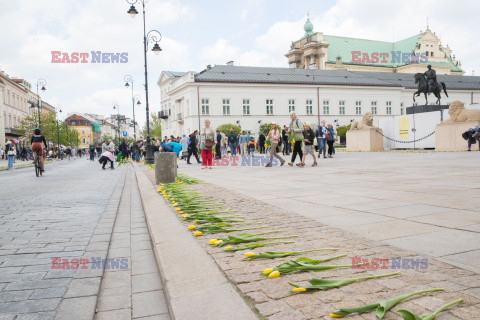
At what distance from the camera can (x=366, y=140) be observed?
26906 millimetres

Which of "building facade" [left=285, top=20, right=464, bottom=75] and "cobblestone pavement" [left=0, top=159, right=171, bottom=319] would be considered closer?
"cobblestone pavement" [left=0, top=159, right=171, bottom=319]

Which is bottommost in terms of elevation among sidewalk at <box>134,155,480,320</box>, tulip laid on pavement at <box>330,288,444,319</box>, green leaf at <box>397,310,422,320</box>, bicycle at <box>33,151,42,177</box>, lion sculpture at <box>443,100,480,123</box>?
sidewalk at <box>134,155,480,320</box>

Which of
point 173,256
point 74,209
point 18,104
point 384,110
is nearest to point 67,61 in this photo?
point 74,209

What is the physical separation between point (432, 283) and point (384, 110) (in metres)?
68.5

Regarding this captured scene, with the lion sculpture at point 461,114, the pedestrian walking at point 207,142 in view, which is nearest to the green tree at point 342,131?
the lion sculpture at point 461,114

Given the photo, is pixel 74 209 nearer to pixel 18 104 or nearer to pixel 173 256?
pixel 173 256

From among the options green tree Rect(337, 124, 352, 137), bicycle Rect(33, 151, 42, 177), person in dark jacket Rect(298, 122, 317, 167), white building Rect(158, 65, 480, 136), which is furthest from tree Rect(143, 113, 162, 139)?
person in dark jacket Rect(298, 122, 317, 167)

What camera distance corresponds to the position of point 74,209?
24.0 ft

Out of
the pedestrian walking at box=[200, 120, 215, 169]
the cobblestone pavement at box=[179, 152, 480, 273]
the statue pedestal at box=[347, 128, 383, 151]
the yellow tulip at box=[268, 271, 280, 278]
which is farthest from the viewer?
the statue pedestal at box=[347, 128, 383, 151]

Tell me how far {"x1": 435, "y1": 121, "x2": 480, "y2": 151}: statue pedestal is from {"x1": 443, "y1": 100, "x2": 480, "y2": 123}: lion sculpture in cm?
21

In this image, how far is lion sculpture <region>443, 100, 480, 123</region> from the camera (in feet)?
64.9

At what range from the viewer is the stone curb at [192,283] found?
234 centimetres

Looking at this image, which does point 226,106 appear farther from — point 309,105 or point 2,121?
point 2,121

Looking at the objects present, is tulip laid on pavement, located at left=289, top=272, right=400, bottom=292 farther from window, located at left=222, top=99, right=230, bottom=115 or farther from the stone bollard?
window, located at left=222, top=99, right=230, bottom=115
